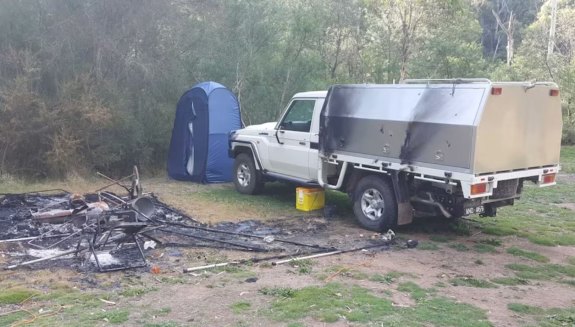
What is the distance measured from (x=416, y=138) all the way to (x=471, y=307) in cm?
303

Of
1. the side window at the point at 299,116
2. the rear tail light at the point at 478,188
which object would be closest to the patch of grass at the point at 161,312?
the rear tail light at the point at 478,188

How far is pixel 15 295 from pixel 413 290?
3939mm

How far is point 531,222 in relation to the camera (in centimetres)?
971

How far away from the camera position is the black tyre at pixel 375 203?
336 inches

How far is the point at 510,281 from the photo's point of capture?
658 centimetres

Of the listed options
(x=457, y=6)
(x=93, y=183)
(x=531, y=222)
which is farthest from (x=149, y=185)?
(x=457, y=6)

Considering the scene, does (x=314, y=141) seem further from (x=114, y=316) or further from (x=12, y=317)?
(x=12, y=317)

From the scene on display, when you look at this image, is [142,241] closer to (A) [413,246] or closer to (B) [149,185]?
(A) [413,246]

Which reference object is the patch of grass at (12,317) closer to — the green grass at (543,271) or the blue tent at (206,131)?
the green grass at (543,271)

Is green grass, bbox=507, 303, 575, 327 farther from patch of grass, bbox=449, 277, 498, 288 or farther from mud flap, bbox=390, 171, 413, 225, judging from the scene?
mud flap, bbox=390, 171, 413, 225

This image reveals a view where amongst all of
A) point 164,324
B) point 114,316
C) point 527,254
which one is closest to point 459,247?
point 527,254

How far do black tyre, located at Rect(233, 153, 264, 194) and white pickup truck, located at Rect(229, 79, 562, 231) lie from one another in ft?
4.99

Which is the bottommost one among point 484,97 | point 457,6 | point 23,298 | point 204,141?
point 23,298

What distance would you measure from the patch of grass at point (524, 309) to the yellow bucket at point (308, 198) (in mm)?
4876
